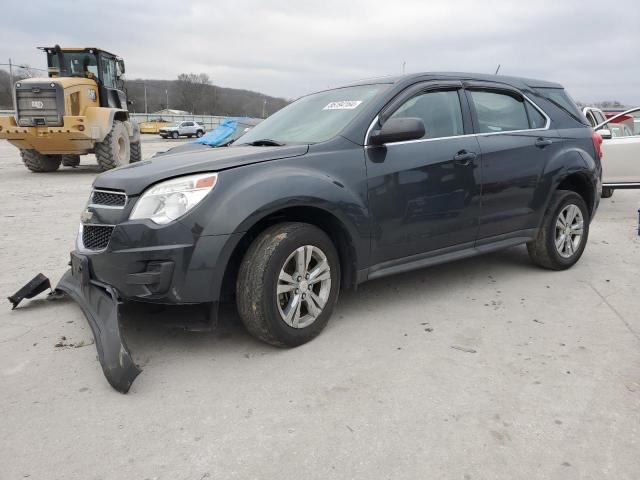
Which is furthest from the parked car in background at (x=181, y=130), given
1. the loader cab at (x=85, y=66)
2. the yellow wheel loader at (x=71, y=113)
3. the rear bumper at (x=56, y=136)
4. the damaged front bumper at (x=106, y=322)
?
the damaged front bumper at (x=106, y=322)

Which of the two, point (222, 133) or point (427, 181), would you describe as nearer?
point (427, 181)

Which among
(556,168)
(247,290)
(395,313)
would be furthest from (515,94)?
(247,290)

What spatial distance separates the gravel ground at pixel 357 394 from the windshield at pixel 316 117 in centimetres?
132

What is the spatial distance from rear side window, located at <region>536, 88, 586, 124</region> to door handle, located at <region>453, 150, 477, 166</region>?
1.40 metres

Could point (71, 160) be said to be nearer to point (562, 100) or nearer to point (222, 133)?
point (222, 133)

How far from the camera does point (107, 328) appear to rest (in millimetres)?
2848

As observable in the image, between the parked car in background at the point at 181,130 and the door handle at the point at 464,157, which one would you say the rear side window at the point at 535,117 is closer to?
the door handle at the point at 464,157

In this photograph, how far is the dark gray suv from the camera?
288 centimetres

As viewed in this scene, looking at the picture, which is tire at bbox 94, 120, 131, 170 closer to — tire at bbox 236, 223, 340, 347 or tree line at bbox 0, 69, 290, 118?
tire at bbox 236, 223, 340, 347

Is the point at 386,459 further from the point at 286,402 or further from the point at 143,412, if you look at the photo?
the point at 143,412

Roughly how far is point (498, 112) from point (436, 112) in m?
0.77

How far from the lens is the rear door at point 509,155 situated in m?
4.14

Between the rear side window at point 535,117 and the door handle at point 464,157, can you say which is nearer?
the door handle at point 464,157

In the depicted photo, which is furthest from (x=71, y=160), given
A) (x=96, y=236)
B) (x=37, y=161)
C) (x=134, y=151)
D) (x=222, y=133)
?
(x=96, y=236)
